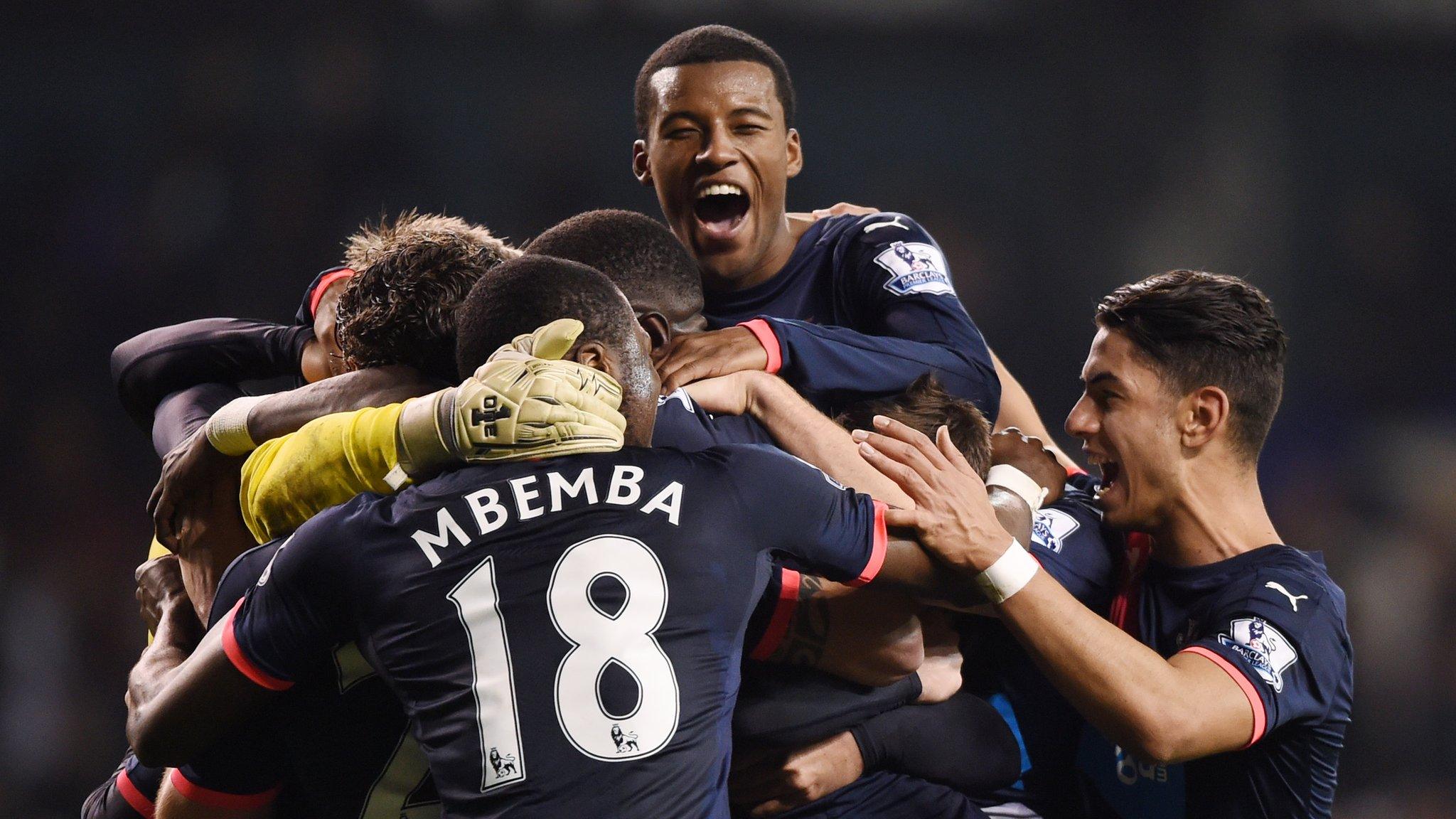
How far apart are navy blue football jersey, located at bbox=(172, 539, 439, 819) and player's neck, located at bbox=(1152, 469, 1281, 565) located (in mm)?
1787

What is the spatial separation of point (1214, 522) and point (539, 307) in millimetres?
1713

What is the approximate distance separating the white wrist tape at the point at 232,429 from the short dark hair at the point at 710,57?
1403 mm

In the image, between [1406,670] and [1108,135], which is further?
[1108,135]

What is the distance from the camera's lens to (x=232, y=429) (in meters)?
2.53

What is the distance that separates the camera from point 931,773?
107 inches

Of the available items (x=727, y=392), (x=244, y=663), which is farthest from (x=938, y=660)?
(x=244, y=663)

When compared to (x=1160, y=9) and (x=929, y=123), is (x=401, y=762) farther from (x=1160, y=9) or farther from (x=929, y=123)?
(x=1160, y=9)

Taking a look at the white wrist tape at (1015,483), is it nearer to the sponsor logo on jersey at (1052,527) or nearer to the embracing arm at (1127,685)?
the sponsor logo on jersey at (1052,527)

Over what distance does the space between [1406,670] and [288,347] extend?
6.52m

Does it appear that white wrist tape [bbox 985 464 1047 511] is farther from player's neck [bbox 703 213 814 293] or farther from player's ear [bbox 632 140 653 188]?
player's ear [bbox 632 140 653 188]

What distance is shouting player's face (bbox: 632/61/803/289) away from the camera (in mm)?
3369

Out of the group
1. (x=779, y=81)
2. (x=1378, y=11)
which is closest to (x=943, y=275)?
(x=779, y=81)

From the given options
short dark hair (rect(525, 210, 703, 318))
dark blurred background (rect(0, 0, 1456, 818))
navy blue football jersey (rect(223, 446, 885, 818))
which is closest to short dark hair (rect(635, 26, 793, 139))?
short dark hair (rect(525, 210, 703, 318))

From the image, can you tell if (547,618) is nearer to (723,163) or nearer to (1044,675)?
(1044,675)
